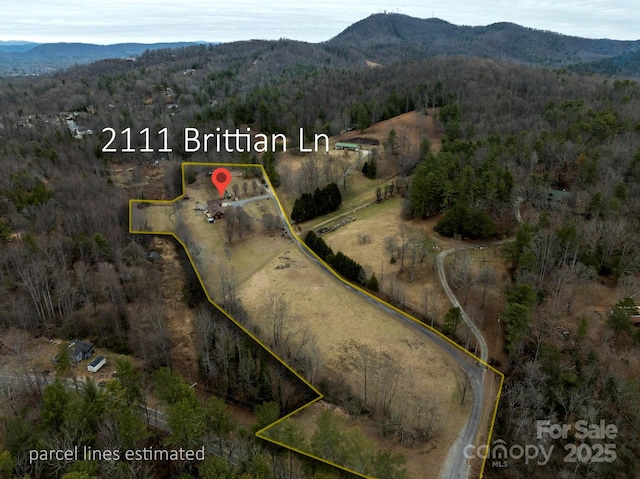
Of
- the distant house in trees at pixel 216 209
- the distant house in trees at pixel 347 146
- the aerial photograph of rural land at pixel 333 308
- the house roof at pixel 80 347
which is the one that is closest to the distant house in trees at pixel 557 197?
the aerial photograph of rural land at pixel 333 308

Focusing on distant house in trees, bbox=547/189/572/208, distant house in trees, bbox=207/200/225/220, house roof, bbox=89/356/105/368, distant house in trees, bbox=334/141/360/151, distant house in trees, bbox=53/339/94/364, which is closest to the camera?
house roof, bbox=89/356/105/368

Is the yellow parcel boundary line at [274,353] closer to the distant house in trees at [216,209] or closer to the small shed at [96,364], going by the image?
the distant house in trees at [216,209]

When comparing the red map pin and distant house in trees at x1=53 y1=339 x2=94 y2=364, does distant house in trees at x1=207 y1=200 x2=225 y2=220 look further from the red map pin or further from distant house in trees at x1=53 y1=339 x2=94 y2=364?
distant house in trees at x1=53 y1=339 x2=94 y2=364

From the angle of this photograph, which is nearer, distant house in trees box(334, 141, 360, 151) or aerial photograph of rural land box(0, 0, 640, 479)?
aerial photograph of rural land box(0, 0, 640, 479)

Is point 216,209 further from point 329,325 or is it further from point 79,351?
point 329,325

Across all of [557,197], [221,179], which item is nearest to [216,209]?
[221,179]

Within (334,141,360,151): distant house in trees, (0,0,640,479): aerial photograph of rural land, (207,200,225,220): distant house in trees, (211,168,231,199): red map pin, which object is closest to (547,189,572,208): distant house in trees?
(0,0,640,479): aerial photograph of rural land

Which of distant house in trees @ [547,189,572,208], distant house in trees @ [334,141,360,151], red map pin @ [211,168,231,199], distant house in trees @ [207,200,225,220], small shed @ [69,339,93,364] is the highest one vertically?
distant house in trees @ [334,141,360,151]
